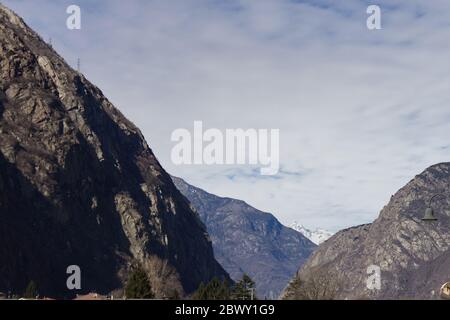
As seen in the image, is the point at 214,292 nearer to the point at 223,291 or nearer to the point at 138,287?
the point at 223,291

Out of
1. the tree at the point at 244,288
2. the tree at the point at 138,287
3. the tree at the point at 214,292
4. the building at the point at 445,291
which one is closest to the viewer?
the building at the point at 445,291

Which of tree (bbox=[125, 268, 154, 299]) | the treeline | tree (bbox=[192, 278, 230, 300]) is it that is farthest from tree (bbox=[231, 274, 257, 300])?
tree (bbox=[125, 268, 154, 299])

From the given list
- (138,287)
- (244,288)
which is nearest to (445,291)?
(138,287)

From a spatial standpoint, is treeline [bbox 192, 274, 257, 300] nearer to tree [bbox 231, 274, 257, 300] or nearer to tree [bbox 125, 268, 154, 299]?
tree [bbox 231, 274, 257, 300]

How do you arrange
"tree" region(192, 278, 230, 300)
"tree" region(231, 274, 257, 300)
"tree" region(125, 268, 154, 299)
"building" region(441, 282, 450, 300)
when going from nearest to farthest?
"building" region(441, 282, 450, 300), "tree" region(125, 268, 154, 299), "tree" region(192, 278, 230, 300), "tree" region(231, 274, 257, 300)

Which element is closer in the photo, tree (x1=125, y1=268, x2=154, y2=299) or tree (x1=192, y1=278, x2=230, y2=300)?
tree (x1=125, y1=268, x2=154, y2=299)

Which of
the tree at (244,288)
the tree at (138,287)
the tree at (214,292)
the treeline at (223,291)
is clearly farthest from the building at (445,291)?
the tree at (244,288)

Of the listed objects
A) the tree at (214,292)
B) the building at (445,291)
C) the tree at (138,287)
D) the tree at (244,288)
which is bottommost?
the tree at (244,288)

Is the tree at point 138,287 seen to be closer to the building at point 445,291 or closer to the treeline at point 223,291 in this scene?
the treeline at point 223,291

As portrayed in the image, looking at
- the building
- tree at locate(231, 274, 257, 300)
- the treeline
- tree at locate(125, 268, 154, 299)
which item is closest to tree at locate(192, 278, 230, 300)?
the treeline

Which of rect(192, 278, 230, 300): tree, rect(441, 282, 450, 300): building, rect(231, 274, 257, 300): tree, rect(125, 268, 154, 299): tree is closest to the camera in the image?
rect(441, 282, 450, 300): building

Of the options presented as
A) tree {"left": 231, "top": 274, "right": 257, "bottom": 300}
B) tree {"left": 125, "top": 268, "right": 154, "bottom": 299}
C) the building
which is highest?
the building

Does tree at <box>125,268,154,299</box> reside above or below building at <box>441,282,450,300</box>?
below
